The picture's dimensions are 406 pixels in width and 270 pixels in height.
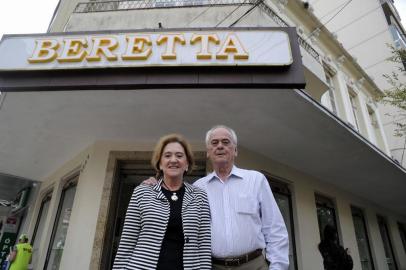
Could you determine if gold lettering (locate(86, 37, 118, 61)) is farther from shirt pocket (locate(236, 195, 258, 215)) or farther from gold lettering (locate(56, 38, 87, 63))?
shirt pocket (locate(236, 195, 258, 215))

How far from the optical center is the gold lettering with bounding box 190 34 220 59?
399cm

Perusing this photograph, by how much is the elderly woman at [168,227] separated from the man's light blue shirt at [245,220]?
0.34 ft

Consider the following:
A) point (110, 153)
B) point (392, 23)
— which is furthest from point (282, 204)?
point (392, 23)

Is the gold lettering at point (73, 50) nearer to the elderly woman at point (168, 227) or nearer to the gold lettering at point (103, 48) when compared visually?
the gold lettering at point (103, 48)

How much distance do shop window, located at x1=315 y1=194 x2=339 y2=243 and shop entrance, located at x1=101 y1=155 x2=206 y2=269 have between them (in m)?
3.91

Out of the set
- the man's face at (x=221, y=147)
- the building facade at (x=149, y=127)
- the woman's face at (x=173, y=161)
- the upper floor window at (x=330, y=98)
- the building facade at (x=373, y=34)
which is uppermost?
the building facade at (x=373, y=34)

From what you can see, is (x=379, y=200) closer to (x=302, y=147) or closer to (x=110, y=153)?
(x=302, y=147)

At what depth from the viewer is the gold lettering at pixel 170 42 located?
400 centimetres

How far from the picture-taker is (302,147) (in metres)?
5.78

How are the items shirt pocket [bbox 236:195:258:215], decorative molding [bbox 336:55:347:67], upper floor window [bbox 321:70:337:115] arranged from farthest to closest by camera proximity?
1. decorative molding [bbox 336:55:347:67]
2. upper floor window [bbox 321:70:337:115]
3. shirt pocket [bbox 236:195:258:215]

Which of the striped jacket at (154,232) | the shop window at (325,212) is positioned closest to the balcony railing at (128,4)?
the striped jacket at (154,232)

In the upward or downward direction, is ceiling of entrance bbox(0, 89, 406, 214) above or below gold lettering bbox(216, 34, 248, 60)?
below

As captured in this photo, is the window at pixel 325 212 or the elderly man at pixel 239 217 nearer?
the elderly man at pixel 239 217

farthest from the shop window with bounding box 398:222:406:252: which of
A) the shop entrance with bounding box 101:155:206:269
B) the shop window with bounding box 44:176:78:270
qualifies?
the shop window with bounding box 44:176:78:270
